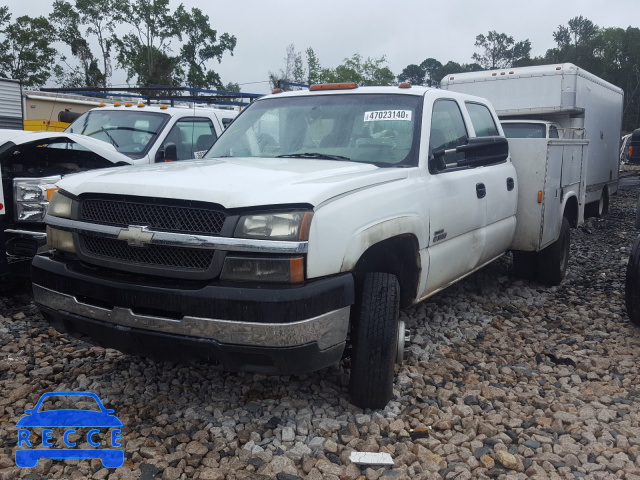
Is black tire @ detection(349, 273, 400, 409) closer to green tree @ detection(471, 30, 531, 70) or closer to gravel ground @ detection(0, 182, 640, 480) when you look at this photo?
gravel ground @ detection(0, 182, 640, 480)

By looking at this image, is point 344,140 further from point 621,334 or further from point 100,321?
point 621,334

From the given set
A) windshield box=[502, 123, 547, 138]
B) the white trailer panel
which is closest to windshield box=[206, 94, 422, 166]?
the white trailer panel

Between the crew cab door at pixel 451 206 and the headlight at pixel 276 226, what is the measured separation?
1338 millimetres

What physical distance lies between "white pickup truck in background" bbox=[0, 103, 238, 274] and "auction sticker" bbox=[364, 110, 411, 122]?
5.81 ft

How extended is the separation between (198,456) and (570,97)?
9358 millimetres

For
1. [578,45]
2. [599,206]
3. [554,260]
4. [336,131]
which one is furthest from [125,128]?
[578,45]

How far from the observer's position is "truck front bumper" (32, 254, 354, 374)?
294cm

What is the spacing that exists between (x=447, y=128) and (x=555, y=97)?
22.2 feet

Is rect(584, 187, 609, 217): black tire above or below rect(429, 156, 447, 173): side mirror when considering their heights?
below

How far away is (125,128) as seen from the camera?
7.61 metres

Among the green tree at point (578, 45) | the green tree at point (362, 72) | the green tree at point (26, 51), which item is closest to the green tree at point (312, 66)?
the green tree at point (362, 72)

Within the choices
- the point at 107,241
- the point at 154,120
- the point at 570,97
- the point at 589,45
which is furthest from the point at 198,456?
the point at 589,45

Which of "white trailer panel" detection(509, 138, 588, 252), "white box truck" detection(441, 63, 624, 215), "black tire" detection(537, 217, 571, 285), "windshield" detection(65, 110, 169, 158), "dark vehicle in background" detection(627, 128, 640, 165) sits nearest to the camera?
"white trailer panel" detection(509, 138, 588, 252)

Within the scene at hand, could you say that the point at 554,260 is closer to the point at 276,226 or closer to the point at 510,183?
the point at 510,183
